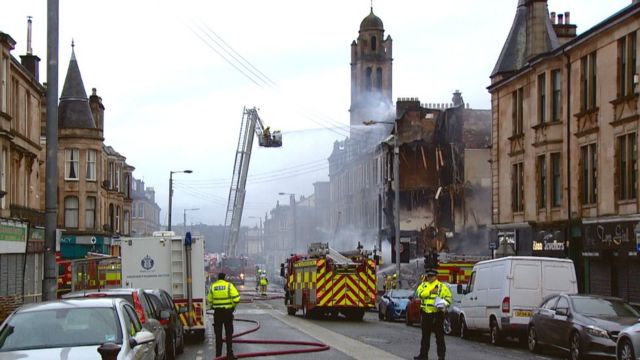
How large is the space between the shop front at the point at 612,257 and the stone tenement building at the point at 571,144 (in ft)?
0.11

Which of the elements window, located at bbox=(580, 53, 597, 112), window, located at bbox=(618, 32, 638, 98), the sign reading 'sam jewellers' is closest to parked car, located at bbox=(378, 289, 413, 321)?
window, located at bbox=(580, 53, 597, 112)

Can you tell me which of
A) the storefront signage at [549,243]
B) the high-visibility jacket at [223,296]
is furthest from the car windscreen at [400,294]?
the high-visibility jacket at [223,296]

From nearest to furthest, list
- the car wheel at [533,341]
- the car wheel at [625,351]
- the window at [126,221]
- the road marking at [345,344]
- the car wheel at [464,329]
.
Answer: the car wheel at [625,351] → the road marking at [345,344] → the car wheel at [533,341] → the car wheel at [464,329] → the window at [126,221]

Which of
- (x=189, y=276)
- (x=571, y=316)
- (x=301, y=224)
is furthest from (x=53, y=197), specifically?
(x=301, y=224)

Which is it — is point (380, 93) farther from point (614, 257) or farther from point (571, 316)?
point (571, 316)

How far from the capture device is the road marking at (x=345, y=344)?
1852 centimetres

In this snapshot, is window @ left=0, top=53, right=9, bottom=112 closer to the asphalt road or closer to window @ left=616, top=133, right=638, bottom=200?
the asphalt road

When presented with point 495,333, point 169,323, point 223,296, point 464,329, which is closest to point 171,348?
point 169,323

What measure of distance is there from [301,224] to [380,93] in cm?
2587

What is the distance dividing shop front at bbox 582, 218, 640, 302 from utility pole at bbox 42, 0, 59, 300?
56.4 ft

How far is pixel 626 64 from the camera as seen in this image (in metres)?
29.0

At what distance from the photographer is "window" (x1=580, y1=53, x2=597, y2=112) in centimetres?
3150

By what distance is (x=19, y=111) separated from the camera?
116ft

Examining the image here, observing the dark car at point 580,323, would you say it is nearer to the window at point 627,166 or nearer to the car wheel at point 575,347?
the car wheel at point 575,347
